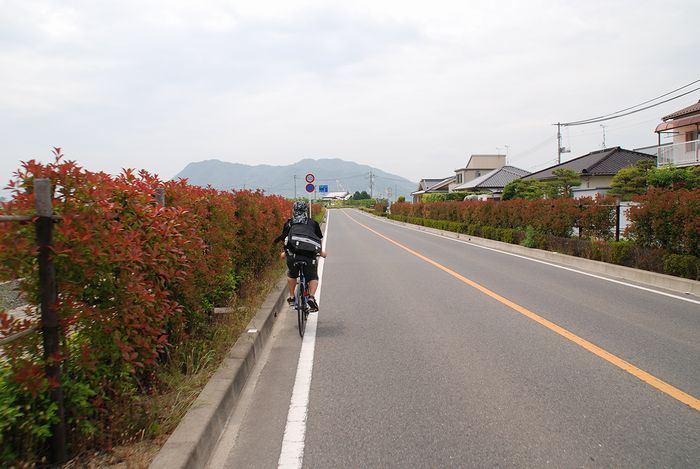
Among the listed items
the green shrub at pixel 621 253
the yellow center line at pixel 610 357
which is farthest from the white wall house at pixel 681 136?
the yellow center line at pixel 610 357

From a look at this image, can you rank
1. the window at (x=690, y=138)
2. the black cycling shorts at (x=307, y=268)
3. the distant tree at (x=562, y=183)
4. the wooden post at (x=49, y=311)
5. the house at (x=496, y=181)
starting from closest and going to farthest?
the wooden post at (x=49, y=311) → the black cycling shorts at (x=307, y=268) → the window at (x=690, y=138) → the distant tree at (x=562, y=183) → the house at (x=496, y=181)

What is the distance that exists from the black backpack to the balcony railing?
2698 cm

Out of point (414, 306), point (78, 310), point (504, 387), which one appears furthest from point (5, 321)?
point (414, 306)

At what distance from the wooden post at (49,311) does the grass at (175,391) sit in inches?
6.8

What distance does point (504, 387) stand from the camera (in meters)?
4.46

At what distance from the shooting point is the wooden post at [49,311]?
2.68 meters

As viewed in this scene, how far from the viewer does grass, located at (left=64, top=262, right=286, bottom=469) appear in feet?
9.42

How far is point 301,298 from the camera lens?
6496mm

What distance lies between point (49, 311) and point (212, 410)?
1362 millimetres

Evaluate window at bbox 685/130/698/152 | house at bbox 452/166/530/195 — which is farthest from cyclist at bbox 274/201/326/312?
house at bbox 452/166/530/195

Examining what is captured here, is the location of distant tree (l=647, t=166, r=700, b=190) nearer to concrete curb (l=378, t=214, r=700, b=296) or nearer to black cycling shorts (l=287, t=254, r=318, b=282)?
concrete curb (l=378, t=214, r=700, b=296)

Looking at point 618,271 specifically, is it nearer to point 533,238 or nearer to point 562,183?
point 533,238

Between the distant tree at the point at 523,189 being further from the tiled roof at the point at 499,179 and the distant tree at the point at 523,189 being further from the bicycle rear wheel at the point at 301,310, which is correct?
the bicycle rear wheel at the point at 301,310

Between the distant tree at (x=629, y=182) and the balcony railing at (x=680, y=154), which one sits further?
the distant tree at (x=629, y=182)
